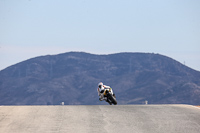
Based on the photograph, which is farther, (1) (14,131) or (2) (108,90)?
(2) (108,90)

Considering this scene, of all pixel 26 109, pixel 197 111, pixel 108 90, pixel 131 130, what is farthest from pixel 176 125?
pixel 108 90

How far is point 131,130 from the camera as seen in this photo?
16422mm

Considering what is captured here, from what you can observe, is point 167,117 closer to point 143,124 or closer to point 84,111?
point 143,124

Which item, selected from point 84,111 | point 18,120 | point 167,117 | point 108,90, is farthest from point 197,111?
point 18,120

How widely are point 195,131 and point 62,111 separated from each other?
23.2 feet

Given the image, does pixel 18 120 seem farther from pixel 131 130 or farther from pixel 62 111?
pixel 131 130

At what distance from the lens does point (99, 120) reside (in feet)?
60.1

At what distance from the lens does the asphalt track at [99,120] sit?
16.5m

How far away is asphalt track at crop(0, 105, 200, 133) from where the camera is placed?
54.3 ft

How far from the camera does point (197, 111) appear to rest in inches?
855

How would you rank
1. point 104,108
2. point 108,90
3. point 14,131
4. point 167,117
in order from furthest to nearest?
point 108,90
point 104,108
point 167,117
point 14,131

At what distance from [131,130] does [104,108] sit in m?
5.79

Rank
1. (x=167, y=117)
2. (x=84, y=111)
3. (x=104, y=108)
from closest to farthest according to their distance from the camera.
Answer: (x=167, y=117) < (x=84, y=111) < (x=104, y=108)

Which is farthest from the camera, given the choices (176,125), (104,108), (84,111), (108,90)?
(108,90)
